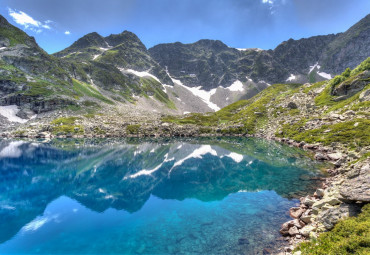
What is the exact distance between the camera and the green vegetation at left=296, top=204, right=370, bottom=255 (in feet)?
35.6

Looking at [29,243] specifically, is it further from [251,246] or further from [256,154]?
[256,154]

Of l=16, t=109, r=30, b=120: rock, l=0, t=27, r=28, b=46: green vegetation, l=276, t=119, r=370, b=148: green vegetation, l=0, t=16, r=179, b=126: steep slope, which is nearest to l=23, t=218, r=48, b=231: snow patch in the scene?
l=276, t=119, r=370, b=148: green vegetation

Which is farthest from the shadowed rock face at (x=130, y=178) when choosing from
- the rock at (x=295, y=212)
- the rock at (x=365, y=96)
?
the rock at (x=365, y=96)

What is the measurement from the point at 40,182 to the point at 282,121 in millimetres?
96721

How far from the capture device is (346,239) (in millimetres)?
11773

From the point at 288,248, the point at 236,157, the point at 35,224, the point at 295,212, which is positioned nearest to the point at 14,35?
the point at 236,157

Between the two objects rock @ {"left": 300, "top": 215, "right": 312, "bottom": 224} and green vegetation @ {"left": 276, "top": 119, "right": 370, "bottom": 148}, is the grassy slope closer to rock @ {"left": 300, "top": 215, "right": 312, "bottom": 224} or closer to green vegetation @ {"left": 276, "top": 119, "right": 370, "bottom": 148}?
green vegetation @ {"left": 276, "top": 119, "right": 370, "bottom": 148}

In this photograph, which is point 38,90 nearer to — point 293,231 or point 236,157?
point 236,157

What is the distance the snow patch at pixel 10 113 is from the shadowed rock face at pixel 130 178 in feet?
244

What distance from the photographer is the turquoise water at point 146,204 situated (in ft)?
53.6

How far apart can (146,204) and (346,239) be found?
2066 cm

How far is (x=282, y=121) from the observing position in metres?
93.7

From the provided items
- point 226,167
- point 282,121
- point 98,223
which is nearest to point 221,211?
point 98,223

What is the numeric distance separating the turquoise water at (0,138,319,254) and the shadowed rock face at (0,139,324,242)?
15 cm
